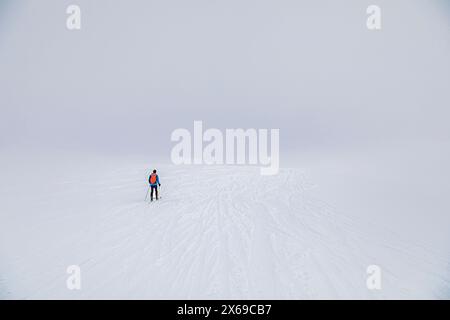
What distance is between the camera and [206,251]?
671 cm

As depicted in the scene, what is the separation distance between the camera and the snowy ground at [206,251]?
521cm

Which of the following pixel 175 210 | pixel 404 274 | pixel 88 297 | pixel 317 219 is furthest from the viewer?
pixel 175 210

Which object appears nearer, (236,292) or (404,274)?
(236,292)

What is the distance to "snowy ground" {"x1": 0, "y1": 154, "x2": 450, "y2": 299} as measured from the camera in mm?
5215

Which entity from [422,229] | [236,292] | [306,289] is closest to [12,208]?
[236,292]

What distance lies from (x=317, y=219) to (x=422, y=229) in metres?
3.44

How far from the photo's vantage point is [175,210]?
10.6 m
